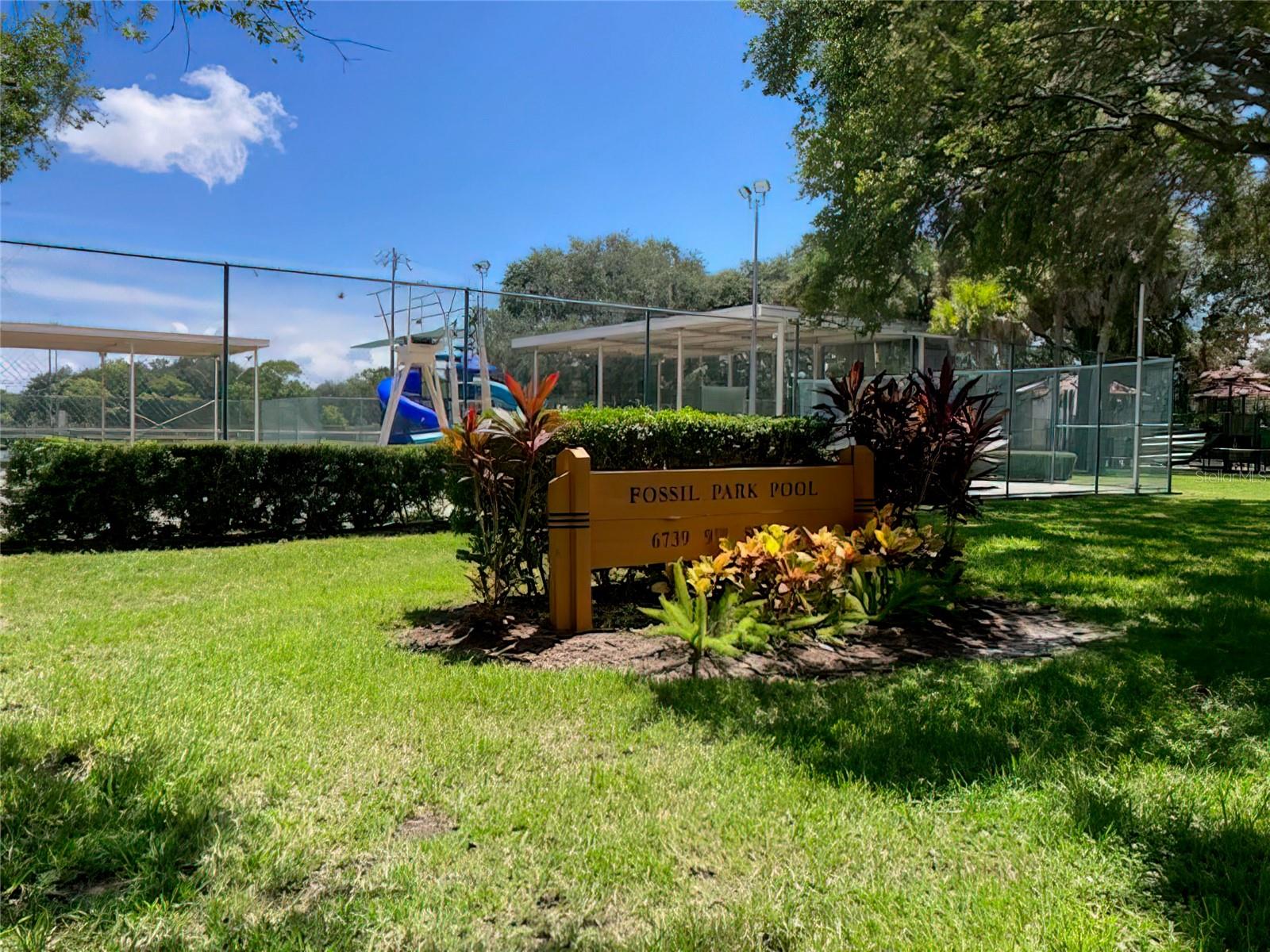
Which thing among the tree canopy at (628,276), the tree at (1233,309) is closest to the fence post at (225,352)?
the tree at (1233,309)

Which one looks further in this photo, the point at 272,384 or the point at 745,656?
the point at 272,384

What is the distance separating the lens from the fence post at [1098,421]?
15.5 metres

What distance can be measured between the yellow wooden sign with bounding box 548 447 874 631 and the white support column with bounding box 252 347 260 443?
9507mm

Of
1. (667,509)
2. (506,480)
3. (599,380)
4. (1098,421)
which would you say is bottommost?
(667,509)

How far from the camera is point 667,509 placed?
5297 mm

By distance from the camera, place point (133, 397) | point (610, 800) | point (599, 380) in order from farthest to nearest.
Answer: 1. point (599, 380)
2. point (133, 397)
3. point (610, 800)

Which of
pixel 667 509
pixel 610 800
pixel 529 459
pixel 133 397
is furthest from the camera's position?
pixel 133 397

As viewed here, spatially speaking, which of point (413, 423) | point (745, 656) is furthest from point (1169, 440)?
point (413, 423)

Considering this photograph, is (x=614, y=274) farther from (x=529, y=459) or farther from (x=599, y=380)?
(x=529, y=459)

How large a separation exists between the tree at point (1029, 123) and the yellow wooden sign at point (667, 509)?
4.73 m

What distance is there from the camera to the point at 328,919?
2041 millimetres

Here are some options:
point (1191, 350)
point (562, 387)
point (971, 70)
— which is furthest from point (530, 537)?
point (1191, 350)

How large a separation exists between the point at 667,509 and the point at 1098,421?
13.6 m

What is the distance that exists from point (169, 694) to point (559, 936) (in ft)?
8.01
